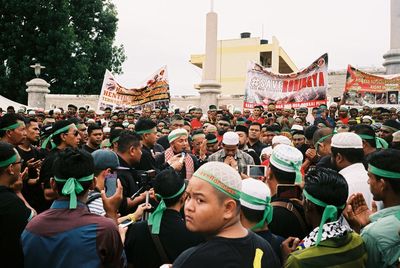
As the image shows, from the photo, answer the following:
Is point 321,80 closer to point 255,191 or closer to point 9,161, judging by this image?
point 255,191

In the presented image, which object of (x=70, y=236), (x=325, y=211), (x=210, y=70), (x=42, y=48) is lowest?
(x=70, y=236)

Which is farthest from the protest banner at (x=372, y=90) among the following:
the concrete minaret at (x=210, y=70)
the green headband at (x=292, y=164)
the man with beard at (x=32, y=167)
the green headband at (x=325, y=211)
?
the green headband at (x=325, y=211)

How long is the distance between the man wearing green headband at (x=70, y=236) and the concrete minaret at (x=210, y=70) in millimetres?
16886

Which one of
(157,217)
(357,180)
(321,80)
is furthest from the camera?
(321,80)

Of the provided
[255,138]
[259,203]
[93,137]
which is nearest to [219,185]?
[259,203]

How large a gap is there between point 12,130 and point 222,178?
4457 mm

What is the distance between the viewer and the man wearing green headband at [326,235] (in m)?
2.44

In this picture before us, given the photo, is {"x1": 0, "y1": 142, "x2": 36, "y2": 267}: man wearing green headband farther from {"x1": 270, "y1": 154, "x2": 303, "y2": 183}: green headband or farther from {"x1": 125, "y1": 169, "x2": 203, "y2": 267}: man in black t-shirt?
{"x1": 270, "y1": 154, "x2": 303, "y2": 183}: green headband

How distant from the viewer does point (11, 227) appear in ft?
10.1

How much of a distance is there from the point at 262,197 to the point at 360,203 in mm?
822

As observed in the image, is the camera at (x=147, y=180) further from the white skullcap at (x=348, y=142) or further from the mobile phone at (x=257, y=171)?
the white skullcap at (x=348, y=142)

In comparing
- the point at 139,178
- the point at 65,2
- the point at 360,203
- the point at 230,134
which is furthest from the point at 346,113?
the point at 65,2

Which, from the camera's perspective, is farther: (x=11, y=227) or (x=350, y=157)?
(x=350, y=157)

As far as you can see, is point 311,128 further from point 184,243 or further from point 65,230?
point 65,230
